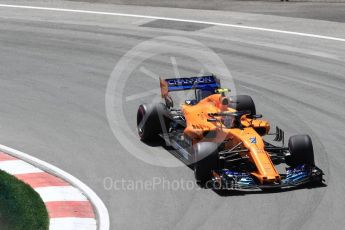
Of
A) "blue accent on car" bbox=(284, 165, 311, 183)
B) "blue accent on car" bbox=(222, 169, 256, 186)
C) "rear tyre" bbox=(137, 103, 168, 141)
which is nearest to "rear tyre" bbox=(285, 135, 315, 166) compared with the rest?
"blue accent on car" bbox=(284, 165, 311, 183)

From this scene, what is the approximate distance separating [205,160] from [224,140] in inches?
40.4

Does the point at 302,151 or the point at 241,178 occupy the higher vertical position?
the point at 302,151

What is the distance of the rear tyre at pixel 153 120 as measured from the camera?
1499 cm

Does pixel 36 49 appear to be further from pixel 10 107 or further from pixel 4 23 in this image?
pixel 10 107

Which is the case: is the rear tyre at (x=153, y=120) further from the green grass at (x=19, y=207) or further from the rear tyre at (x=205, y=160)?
the green grass at (x=19, y=207)

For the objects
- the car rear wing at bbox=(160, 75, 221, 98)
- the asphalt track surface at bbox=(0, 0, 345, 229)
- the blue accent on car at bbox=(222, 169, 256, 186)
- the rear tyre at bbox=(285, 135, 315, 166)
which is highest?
the car rear wing at bbox=(160, 75, 221, 98)

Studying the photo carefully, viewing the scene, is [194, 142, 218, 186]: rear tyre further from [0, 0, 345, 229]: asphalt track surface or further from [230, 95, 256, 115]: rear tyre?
[230, 95, 256, 115]: rear tyre

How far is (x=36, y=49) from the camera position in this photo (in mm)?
23547

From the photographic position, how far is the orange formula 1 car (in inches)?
501

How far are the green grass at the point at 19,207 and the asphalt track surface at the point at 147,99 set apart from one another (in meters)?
1.04

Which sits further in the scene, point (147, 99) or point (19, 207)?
point (147, 99)

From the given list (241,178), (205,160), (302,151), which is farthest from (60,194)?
(302,151)

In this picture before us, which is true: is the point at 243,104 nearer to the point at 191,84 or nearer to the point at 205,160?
the point at 191,84

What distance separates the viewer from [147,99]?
60.4 ft
